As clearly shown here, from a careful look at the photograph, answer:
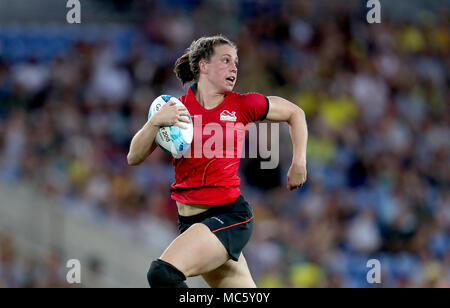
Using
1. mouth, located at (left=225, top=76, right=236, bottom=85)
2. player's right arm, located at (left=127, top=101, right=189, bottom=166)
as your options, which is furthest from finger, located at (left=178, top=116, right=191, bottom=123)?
mouth, located at (left=225, top=76, right=236, bottom=85)

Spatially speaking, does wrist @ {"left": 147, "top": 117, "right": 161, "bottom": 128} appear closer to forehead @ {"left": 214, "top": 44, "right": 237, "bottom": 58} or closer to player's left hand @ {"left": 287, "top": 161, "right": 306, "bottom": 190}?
forehead @ {"left": 214, "top": 44, "right": 237, "bottom": 58}

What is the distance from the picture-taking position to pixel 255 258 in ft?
27.9

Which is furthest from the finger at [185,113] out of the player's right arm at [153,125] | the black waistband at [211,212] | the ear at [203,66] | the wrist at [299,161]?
the wrist at [299,161]

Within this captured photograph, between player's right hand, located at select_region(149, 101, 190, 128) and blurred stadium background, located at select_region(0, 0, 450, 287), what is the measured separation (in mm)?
4424

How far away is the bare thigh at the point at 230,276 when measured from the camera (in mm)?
4344

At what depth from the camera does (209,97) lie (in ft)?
14.2

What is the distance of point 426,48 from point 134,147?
332 inches

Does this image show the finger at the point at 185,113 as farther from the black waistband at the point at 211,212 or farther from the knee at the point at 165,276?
the knee at the point at 165,276

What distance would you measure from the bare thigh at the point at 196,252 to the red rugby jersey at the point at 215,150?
0.28 meters

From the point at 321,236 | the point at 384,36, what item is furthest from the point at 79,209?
the point at 384,36

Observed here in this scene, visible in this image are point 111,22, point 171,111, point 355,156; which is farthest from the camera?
point 111,22

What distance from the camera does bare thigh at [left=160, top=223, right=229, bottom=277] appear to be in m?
3.90

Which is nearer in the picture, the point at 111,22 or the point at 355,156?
the point at 355,156

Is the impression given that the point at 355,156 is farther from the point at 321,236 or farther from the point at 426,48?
the point at 426,48
